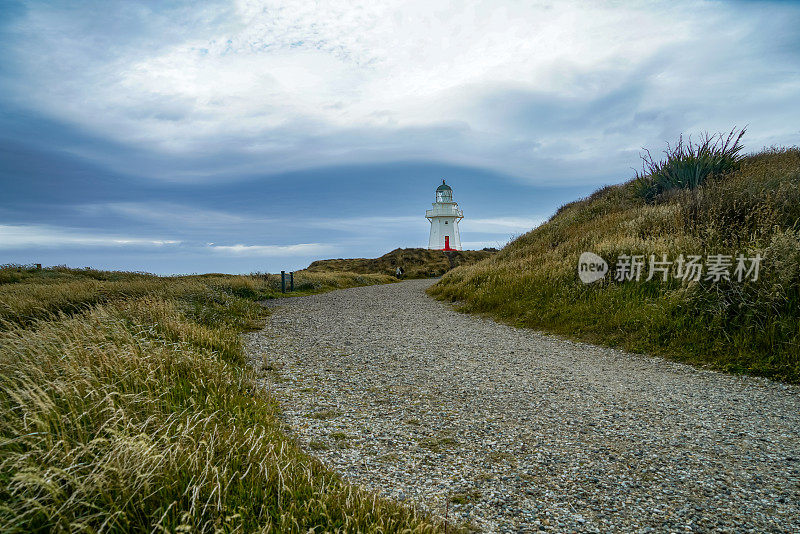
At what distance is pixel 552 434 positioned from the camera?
488 cm

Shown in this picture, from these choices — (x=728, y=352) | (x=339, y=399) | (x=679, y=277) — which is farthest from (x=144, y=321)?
(x=679, y=277)

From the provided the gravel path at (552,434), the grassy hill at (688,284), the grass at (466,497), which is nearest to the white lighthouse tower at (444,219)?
the grassy hill at (688,284)

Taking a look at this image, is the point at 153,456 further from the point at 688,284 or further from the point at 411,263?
the point at 411,263

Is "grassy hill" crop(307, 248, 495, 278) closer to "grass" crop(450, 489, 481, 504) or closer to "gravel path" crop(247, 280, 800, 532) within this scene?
"gravel path" crop(247, 280, 800, 532)

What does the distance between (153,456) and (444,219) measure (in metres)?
50.5

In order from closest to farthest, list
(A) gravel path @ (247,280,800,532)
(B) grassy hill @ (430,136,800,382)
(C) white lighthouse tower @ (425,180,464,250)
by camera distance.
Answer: (A) gravel path @ (247,280,800,532) < (B) grassy hill @ (430,136,800,382) < (C) white lighthouse tower @ (425,180,464,250)

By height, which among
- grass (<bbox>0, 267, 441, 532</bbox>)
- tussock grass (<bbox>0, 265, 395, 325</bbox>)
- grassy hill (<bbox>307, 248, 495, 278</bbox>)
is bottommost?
grass (<bbox>0, 267, 441, 532</bbox>)

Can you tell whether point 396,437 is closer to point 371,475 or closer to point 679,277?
point 371,475

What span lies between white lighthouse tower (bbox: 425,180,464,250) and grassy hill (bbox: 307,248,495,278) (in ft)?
5.92

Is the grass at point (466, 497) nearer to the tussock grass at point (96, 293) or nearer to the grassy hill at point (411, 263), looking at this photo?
the tussock grass at point (96, 293)

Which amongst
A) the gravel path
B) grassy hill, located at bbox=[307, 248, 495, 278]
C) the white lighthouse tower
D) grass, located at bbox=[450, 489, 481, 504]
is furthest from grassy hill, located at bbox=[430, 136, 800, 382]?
the white lighthouse tower

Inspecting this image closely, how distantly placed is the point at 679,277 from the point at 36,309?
56.3ft

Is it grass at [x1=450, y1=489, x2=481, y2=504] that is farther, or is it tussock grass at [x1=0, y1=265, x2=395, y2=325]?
tussock grass at [x1=0, y1=265, x2=395, y2=325]

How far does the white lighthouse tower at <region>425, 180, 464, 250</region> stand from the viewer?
171 ft
